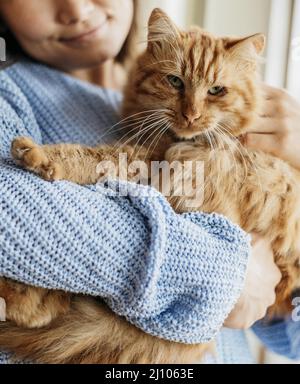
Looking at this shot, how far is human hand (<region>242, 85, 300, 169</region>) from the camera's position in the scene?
3.75ft

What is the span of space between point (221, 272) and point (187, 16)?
1.28 metres

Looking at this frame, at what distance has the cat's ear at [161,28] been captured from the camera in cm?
111

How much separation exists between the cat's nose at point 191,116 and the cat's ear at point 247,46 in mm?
186

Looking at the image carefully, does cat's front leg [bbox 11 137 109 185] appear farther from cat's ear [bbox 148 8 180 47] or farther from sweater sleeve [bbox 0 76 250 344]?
cat's ear [bbox 148 8 180 47]

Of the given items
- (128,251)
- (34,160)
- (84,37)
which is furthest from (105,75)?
(128,251)

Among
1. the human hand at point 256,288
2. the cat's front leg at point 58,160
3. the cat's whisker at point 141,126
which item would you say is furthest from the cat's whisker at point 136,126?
the human hand at point 256,288

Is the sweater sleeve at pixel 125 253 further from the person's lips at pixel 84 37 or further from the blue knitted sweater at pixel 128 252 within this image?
the person's lips at pixel 84 37

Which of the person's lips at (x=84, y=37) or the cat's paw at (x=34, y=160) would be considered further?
the person's lips at (x=84, y=37)

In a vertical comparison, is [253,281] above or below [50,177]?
below

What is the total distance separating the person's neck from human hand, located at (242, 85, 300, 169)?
19.3 inches

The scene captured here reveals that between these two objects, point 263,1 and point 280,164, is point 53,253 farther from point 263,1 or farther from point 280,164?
point 263,1

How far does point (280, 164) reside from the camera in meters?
1.12

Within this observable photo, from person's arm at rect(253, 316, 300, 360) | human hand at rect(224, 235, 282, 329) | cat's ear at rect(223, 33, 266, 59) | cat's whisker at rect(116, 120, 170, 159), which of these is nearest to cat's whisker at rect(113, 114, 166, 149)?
cat's whisker at rect(116, 120, 170, 159)
